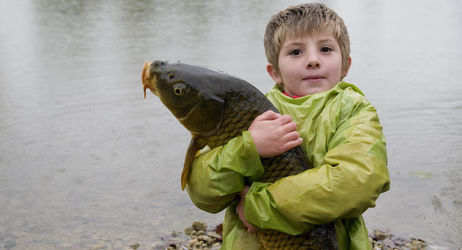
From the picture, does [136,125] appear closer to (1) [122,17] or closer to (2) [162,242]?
(2) [162,242]

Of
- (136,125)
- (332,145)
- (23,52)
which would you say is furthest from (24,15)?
(332,145)

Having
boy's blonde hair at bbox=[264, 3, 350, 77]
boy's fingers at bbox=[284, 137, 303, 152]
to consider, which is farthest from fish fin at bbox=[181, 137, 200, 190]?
boy's blonde hair at bbox=[264, 3, 350, 77]

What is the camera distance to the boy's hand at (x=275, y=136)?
2.13 metres

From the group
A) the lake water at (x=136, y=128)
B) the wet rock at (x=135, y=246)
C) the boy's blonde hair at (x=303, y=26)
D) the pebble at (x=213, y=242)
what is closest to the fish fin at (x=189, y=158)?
the boy's blonde hair at (x=303, y=26)

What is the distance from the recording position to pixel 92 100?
27.0 ft

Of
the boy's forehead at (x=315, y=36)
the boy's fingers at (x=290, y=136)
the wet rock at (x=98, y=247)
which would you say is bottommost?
the wet rock at (x=98, y=247)

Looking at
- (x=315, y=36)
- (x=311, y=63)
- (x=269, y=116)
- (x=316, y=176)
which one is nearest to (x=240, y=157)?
(x=269, y=116)

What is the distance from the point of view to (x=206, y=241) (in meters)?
4.29

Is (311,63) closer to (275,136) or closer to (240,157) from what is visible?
(275,136)

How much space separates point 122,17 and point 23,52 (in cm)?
576

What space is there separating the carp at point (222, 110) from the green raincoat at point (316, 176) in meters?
0.07

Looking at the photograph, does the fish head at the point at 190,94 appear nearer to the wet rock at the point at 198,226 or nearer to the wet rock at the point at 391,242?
the wet rock at the point at 198,226

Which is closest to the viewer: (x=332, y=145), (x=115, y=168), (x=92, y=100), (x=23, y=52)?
(x=332, y=145)

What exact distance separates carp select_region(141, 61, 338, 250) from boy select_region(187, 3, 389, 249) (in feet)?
0.22
